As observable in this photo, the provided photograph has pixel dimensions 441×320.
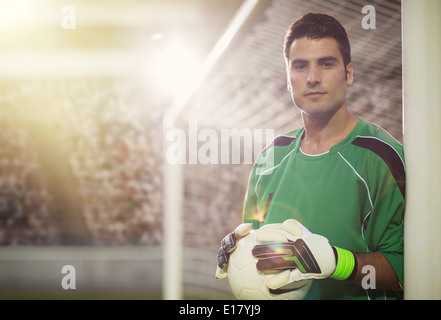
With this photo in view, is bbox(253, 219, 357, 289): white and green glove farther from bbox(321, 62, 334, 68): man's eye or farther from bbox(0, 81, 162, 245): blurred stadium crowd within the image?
bbox(0, 81, 162, 245): blurred stadium crowd

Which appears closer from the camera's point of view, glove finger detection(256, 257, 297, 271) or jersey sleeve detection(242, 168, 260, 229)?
glove finger detection(256, 257, 297, 271)

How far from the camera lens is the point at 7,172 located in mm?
2662

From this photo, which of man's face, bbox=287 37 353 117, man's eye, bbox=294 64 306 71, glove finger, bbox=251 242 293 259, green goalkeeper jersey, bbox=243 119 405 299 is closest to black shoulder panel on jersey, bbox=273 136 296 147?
green goalkeeper jersey, bbox=243 119 405 299

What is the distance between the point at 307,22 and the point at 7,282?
92.1 inches

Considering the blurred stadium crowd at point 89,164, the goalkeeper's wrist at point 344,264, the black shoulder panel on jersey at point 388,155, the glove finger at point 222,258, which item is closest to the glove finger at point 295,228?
the goalkeeper's wrist at point 344,264

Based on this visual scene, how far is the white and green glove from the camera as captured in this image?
1.40 metres

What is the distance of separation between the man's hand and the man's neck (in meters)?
0.33

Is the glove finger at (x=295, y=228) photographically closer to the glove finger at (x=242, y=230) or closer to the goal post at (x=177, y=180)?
the glove finger at (x=242, y=230)

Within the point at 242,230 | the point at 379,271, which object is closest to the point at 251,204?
the point at 242,230

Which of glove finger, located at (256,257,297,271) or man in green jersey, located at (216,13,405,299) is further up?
man in green jersey, located at (216,13,405,299)

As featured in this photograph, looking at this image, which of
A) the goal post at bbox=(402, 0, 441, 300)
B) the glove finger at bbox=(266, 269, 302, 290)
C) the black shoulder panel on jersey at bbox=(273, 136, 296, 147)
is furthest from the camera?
the black shoulder panel on jersey at bbox=(273, 136, 296, 147)

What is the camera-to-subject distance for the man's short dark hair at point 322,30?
147 centimetres

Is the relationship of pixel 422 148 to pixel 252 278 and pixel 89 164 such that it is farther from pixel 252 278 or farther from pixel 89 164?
pixel 89 164

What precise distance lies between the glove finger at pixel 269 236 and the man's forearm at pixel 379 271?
24 centimetres
